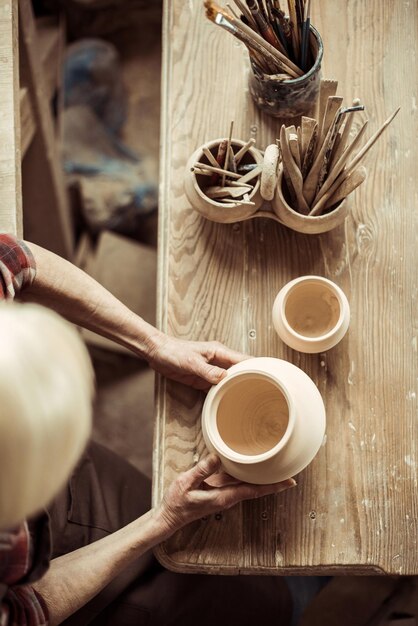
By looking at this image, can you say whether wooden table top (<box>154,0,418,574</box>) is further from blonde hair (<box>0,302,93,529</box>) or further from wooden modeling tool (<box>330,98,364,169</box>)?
blonde hair (<box>0,302,93,529</box>)

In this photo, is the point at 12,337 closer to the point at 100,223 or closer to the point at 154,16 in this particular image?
the point at 100,223

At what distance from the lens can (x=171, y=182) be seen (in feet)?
4.06

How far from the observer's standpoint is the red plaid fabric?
93 centimetres

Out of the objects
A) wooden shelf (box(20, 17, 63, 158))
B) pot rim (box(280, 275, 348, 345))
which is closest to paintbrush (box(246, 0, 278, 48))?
pot rim (box(280, 275, 348, 345))

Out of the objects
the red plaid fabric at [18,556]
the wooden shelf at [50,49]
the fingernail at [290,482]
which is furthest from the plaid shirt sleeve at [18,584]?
the wooden shelf at [50,49]

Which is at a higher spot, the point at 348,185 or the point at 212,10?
the point at 212,10

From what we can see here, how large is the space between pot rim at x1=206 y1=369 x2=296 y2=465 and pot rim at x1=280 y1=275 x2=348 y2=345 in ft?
0.36

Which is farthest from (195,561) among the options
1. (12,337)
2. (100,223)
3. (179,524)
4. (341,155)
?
(100,223)

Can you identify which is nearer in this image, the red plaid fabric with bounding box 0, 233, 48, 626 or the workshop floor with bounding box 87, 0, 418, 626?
the red plaid fabric with bounding box 0, 233, 48, 626

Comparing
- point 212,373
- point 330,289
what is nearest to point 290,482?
point 212,373

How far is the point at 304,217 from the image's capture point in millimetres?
1119

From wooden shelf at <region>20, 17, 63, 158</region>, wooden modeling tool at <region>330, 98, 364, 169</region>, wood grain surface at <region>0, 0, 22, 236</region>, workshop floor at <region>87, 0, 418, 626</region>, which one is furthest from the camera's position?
wooden shelf at <region>20, 17, 63, 158</region>

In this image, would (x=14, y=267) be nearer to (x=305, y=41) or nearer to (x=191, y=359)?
(x=191, y=359)

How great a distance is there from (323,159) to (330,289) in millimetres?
222
